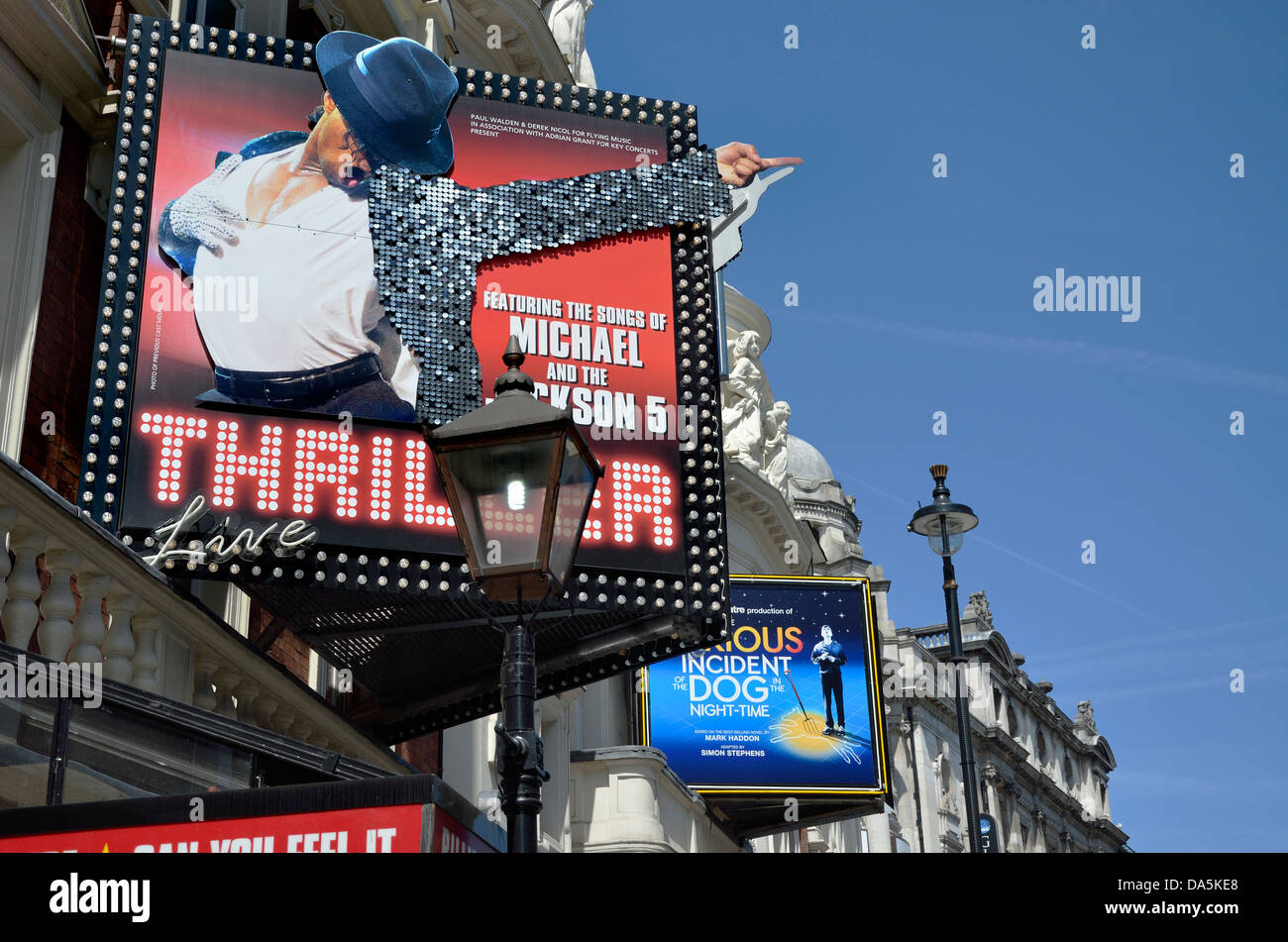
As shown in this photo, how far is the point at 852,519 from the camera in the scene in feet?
201

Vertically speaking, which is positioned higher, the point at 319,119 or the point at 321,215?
the point at 319,119

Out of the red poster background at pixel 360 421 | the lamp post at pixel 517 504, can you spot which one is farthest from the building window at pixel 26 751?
the red poster background at pixel 360 421

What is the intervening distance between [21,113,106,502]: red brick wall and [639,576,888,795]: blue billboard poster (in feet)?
48.6

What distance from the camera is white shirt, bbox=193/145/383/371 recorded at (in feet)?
39.4

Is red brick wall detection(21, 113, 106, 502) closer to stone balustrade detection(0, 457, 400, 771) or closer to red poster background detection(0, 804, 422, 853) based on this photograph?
A: stone balustrade detection(0, 457, 400, 771)

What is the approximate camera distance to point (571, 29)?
2719 centimetres

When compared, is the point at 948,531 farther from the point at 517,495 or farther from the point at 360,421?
the point at 517,495

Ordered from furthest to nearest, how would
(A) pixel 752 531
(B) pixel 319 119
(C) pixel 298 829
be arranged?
(A) pixel 752 531
(B) pixel 319 119
(C) pixel 298 829

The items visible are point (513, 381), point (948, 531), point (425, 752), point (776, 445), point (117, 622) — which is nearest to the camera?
point (513, 381)

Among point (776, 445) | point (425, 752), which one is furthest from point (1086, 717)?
point (425, 752)

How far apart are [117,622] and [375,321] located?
3.93m
